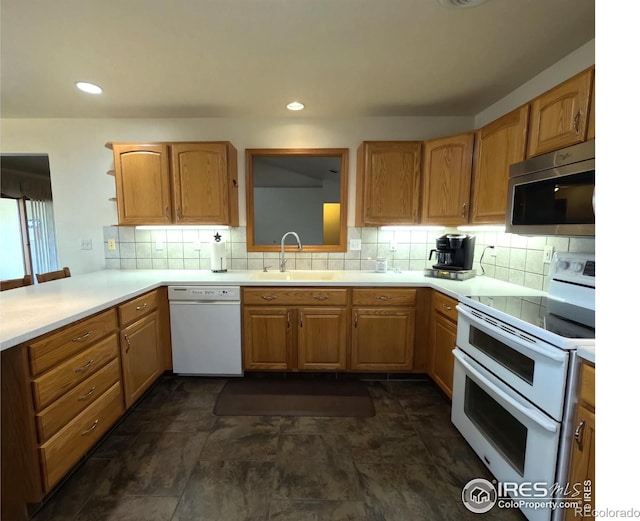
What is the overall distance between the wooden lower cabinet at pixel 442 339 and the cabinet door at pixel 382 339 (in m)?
0.16

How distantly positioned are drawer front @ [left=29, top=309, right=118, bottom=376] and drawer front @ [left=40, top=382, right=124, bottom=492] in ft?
1.13

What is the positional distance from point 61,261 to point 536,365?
13.1ft

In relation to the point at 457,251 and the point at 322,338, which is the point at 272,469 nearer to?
the point at 322,338

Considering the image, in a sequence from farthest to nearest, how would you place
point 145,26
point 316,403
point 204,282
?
point 204,282
point 316,403
point 145,26

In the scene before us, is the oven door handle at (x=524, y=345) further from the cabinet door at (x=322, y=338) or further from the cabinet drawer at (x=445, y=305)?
the cabinet door at (x=322, y=338)

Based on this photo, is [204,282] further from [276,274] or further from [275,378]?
[275,378]

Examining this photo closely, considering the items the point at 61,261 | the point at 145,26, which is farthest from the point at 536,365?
the point at 61,261

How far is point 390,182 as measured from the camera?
2.54m

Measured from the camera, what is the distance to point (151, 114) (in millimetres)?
2619

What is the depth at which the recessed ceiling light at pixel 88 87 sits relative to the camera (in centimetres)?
205

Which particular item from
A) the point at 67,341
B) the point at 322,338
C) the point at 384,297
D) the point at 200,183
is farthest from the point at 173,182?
the point at 384,297

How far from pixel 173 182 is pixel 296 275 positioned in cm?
139

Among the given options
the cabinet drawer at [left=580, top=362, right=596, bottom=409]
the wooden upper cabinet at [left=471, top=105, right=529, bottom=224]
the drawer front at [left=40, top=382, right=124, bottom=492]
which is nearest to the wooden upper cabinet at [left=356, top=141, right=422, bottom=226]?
the wooden upper cabinet at [left=471, top=105, right=529, bottom=224]

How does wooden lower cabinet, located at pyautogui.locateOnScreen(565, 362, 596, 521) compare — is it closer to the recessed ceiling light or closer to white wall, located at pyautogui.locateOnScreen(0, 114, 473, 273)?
white wall, located at pyautogui.locateOnScreen(0, 114, 473, 273)
